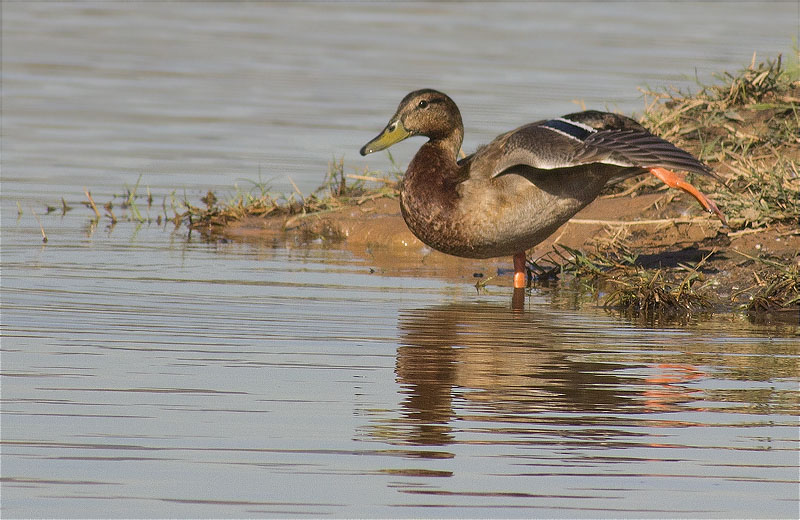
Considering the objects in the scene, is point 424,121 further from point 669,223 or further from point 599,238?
point 669,223

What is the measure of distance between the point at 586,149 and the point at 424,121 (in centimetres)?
143

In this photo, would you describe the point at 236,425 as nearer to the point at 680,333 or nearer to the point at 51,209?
the point at 680,333

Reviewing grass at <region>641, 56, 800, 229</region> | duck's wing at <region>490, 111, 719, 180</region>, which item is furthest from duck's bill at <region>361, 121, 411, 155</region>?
grass at <region>641, 56, 800, 229</region>

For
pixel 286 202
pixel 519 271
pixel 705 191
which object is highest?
pixel 705 191

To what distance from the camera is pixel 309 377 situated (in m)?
6.12

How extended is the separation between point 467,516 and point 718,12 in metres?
22.0

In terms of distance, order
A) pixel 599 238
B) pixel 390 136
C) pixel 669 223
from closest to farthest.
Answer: pixel 390 136, pixel 599 238, pixel 669 223

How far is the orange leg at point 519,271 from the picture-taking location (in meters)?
8.61

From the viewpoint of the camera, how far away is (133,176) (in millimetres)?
11859

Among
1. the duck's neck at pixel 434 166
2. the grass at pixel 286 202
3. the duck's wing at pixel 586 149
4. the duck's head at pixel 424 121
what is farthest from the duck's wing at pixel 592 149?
the grass at pixel 286 202

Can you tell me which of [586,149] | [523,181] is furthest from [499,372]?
[523,181]

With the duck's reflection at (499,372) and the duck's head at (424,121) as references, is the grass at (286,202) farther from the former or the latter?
the duck's reflection at (499,372)

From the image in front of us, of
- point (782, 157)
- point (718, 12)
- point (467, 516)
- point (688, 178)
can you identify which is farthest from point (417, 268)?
point (718, 12)

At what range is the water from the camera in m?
4.70
